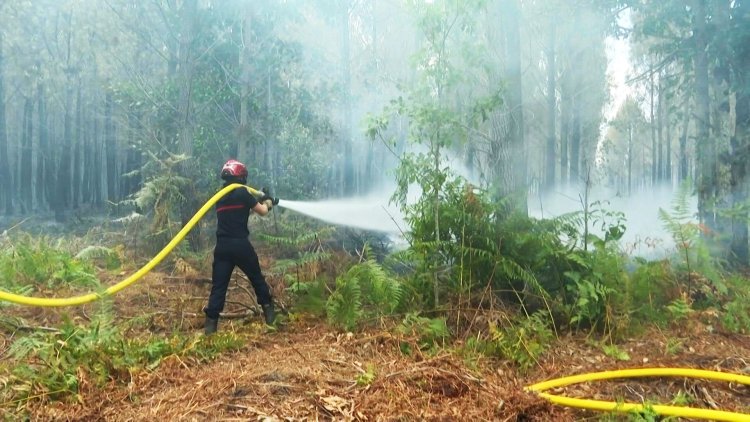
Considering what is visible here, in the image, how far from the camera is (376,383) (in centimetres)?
280

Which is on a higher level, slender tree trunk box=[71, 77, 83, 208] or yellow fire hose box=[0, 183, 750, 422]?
slender tree trunk box=[71, 77, 83, 208]

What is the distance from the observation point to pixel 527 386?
10.3 feet

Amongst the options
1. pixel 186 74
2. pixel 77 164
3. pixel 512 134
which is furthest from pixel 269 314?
pixel 77 164

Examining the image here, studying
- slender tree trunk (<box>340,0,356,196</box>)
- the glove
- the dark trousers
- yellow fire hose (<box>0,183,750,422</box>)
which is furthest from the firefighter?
slender tree trunk (<box>340,0,356,196</box>)

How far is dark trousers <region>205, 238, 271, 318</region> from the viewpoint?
4461mm

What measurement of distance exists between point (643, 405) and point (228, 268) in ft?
11.4

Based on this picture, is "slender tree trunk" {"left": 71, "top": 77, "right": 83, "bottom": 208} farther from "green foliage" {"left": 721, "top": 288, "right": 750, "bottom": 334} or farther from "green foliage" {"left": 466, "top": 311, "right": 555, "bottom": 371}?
"green foliage" {"left": 721, "top": 288, "right": 750, "bottom": 334}

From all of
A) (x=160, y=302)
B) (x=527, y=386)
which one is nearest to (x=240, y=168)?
(x=160, y=302)

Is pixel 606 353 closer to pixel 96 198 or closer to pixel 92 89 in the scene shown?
pixel 92 89

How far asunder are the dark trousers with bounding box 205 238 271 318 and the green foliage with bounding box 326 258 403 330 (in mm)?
705

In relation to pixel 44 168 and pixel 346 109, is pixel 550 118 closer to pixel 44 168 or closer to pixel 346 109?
pixel 346 109

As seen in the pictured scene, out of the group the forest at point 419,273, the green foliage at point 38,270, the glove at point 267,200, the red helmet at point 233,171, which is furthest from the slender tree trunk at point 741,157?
the green foliage at point 38,270

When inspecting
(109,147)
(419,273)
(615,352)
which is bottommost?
(615,352)

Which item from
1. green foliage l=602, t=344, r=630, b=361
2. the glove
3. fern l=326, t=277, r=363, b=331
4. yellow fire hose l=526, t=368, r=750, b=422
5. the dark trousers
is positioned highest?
the glove
